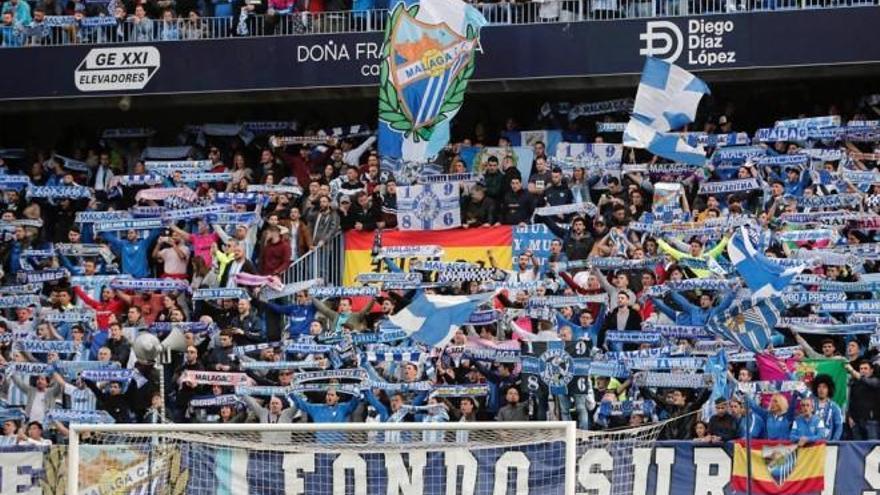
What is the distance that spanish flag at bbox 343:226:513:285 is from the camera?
29609 mm

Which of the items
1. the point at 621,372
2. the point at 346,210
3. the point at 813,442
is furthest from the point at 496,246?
the point at 813,442

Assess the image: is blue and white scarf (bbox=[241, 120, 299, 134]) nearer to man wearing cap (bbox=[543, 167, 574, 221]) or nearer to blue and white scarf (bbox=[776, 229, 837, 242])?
man wearing cap (bbox=[543, 167, 574, 221])

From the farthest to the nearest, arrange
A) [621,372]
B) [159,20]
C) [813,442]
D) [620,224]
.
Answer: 1. [159,20]
2. [620,224]
3. [621,372]
4. [813,442]

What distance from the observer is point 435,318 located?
2572 centimetres

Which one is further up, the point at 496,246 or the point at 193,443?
the point at 496,246

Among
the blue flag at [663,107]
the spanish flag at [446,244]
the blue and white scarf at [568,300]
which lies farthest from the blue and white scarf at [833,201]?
the spanish flag at [446,244]

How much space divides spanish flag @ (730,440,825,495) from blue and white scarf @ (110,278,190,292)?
799 centimetres

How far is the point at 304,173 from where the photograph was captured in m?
31.3

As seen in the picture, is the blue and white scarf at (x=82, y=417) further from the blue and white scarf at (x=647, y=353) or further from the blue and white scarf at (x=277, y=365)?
the blue and white scarf at (x=647, y=353)

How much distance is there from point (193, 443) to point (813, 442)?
5.70 m

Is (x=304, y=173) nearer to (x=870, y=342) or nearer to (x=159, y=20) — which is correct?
(x=159, y=20)

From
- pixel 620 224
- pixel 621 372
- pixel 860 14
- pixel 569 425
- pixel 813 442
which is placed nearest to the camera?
pixel 569 425

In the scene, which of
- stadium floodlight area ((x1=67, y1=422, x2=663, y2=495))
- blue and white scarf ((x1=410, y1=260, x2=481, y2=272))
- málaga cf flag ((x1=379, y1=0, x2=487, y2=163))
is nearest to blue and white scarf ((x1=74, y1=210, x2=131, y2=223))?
málaga cf flag ((x1=379, y1=0, x2=487, y2=163))

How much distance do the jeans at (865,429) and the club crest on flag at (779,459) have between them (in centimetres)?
162
